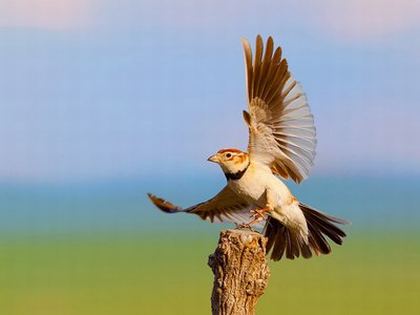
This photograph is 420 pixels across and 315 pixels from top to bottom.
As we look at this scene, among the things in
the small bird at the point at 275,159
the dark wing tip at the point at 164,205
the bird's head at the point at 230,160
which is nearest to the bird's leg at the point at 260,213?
the small bird at the point at 275,159

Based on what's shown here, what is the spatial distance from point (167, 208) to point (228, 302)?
1.67 m

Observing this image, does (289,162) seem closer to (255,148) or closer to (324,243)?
(255,148)

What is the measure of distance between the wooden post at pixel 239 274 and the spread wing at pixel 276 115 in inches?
40.4

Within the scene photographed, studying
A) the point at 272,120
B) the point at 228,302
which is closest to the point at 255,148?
the point at 272,120

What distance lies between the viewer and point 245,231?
6250 millimetres

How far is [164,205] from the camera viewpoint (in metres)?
7.58

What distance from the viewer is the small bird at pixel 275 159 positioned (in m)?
6.76

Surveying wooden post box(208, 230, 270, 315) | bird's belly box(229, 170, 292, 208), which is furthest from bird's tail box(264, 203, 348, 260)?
wooden post box(208, 230, 270, 315)

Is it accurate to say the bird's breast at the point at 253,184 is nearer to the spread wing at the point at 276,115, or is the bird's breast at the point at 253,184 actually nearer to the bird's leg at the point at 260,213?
the bird's leg at the point at 260,213

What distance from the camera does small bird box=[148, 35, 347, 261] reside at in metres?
6.76

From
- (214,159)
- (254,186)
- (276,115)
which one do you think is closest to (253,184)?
(254,186)

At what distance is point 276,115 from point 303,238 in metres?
1.14

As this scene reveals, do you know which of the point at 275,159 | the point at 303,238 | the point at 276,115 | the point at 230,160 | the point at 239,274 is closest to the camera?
the point at 239,274

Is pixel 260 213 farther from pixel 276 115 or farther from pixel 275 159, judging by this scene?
pixel 276 115
